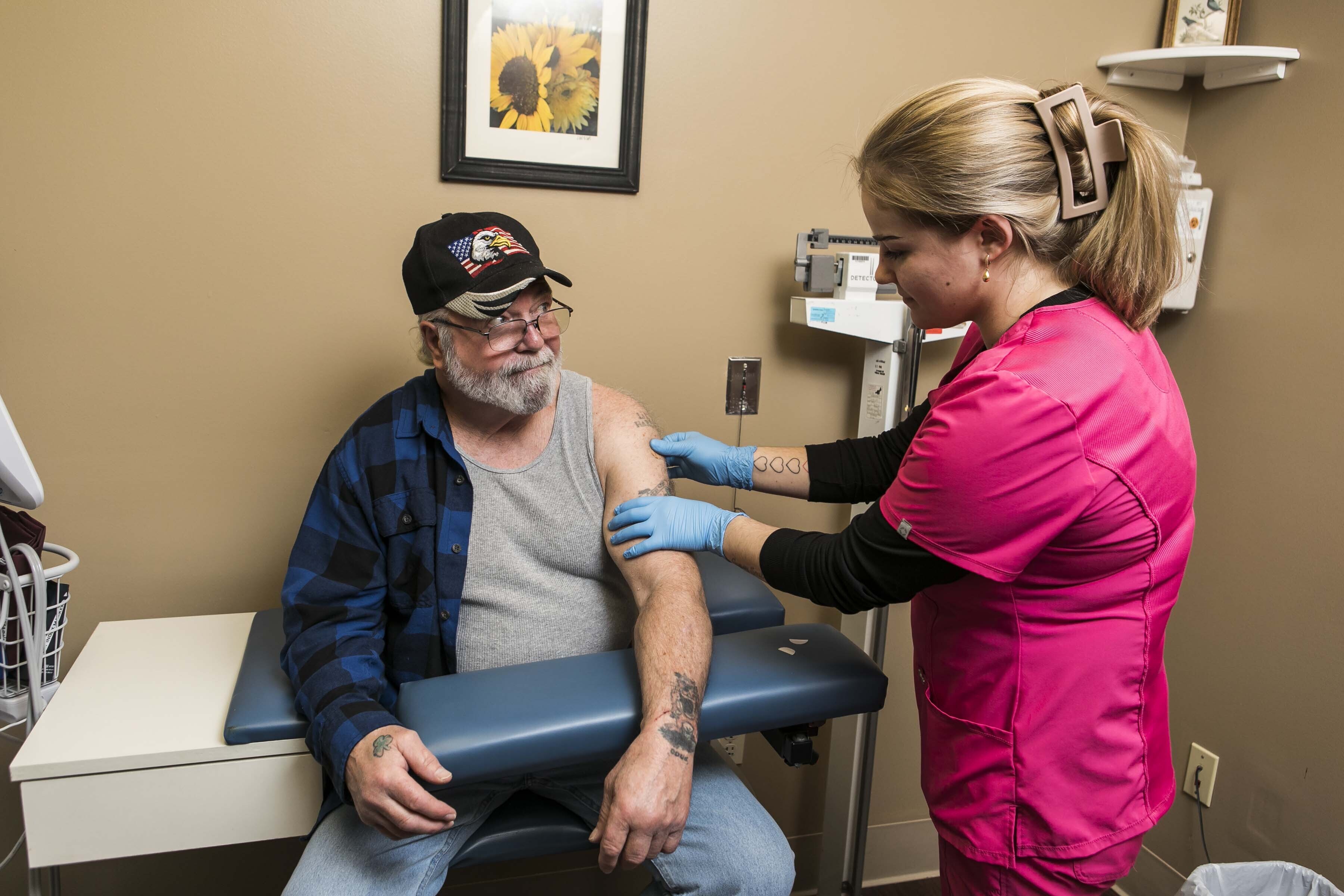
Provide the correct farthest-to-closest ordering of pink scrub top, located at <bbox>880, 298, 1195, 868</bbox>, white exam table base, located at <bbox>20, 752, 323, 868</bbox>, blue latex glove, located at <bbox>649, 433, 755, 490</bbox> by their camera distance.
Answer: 1. blue latex glove, located at <bbox>649, 433, 755, 490</bbox>
2. white exam table base, located at <bbox>20, 752, 323, 868</bbox>
3. pink scrub top, located at <bbox>880, 298, 1195, 868</bbox>

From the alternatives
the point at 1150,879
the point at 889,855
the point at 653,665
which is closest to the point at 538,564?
the point at 653,665

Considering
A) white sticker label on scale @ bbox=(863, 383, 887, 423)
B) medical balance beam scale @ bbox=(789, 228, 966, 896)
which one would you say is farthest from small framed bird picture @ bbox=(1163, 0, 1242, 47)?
white sticker label on scale @ bbox=(863, 383, 887, 423)

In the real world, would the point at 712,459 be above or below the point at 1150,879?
above

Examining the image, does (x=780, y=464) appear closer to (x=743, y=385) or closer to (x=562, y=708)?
(x=743, y=385)

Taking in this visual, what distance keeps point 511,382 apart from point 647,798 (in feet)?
2.14

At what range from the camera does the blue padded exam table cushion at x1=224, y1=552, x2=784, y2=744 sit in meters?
1.28

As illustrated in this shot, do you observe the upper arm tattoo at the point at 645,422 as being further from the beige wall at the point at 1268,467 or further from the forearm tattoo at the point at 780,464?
the beige wall at the point at 1268,467

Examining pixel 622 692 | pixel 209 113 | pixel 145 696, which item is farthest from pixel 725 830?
pixel 209 113

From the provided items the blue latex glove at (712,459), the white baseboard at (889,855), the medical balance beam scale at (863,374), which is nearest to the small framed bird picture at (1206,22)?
the medical balance beam scale at (863,374)

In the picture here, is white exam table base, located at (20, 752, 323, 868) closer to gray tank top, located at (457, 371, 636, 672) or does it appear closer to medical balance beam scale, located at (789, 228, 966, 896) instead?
gray tank top, located at (457, 371, 636, 672)

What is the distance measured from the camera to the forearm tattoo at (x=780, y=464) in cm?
159

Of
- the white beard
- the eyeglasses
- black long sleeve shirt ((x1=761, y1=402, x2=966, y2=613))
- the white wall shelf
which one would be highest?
the white wall shelf

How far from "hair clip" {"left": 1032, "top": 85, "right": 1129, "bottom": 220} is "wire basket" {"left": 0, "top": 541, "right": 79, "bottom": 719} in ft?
4.49

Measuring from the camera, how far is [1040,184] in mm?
1078
